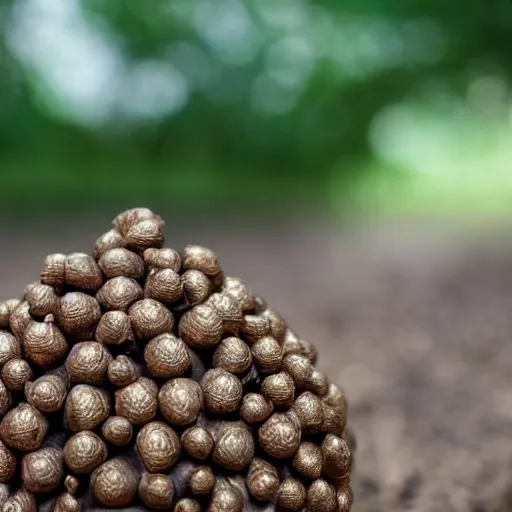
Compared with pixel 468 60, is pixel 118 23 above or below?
below

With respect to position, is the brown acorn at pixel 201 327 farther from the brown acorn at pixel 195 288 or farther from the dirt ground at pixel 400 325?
the dirt ground at pixel 400 325

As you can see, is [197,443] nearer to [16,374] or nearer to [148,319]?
[148,319]

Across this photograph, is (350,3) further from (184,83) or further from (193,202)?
(193,202)

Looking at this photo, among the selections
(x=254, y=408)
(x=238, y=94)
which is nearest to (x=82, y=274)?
(x=254, y=408)

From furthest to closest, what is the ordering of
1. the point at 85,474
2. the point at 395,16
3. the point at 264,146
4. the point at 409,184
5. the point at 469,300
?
1. the point at 409,184
2. the point at 264,146
3. the point at 395,16
4. the point at 469,300
5. the point at 85,474

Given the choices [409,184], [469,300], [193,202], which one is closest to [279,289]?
[469,300]

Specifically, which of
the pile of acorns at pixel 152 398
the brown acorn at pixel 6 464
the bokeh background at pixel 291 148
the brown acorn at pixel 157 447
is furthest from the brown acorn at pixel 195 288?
the bokeh background at pixel 291 148

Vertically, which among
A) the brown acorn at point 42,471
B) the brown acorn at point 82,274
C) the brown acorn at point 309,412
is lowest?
the brown acorn at point 42,471
